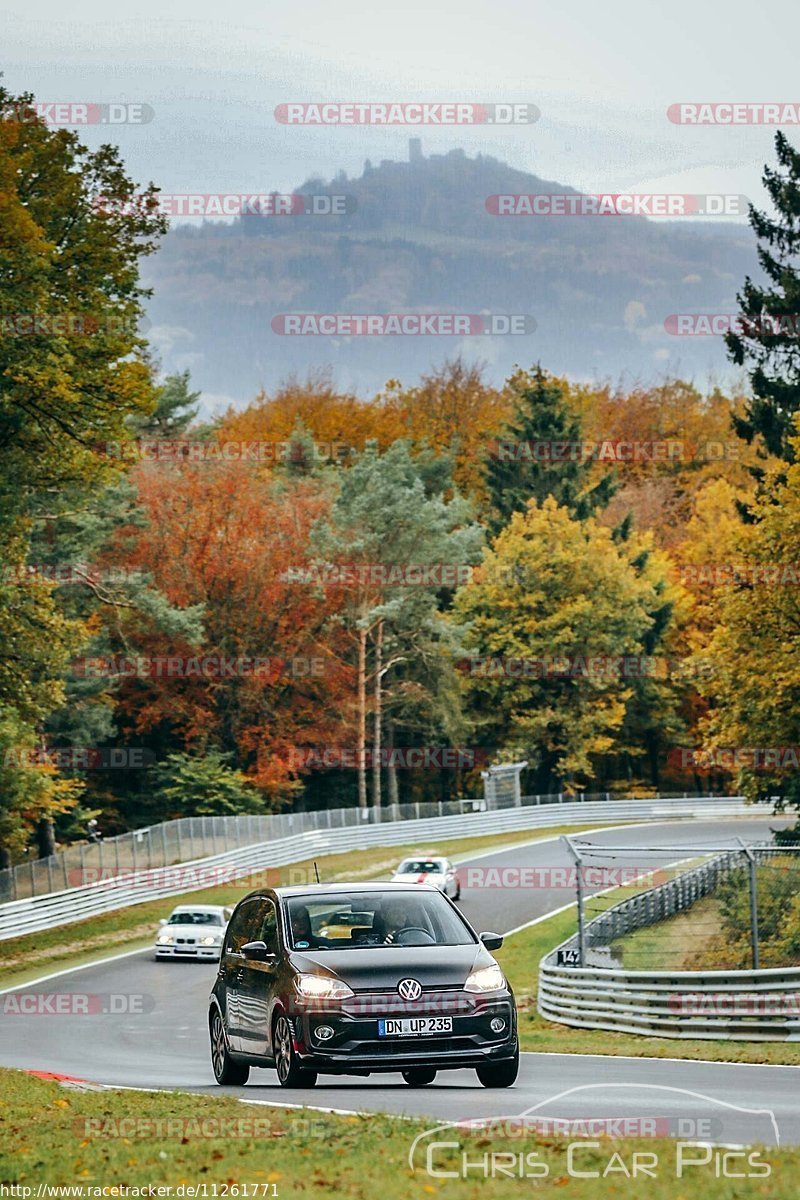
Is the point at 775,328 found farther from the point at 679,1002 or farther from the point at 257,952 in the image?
the point at 257,952

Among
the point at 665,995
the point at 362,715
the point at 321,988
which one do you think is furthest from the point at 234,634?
the point at 321,988

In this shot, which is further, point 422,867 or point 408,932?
point 422,867

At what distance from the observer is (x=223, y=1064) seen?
628 inches

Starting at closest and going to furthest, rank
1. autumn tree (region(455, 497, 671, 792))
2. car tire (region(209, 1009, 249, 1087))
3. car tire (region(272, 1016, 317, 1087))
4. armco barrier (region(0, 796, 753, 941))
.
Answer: car tire (region(272, 1016, 317, 1087)) → car tire (region(209, 1009, 249, 1087)) → armco barrier (region(0, 796, 753, 941)) → autumn tree (region(455, 497, 671, 792))

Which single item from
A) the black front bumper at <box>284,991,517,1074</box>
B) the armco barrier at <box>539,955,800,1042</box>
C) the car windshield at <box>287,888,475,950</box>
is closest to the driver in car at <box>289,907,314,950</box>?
the car windshield at <box>287,888,475,950</box>

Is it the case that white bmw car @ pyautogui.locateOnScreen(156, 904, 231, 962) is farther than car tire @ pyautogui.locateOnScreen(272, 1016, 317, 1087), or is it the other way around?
white bmw car @ pyautogui.locateOnScreen(156, 904, 231, 962)

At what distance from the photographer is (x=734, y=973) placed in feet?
71.2

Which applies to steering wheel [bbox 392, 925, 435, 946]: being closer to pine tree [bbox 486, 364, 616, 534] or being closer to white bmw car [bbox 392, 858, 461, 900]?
white bmw car [bbox 392, 858, 461, 900]

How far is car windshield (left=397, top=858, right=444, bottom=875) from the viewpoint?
47594mm

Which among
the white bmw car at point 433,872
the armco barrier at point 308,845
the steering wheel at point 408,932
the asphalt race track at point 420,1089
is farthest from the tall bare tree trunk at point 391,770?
the steering wheel at point 408,932

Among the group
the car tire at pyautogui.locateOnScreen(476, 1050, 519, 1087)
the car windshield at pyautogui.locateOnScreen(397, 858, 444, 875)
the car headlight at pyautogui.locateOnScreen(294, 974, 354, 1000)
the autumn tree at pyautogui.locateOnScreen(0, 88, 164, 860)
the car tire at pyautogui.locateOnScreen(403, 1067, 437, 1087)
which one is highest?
the autumn tree at pyautogui.locateOnScreen(0, 88, 164, 860)

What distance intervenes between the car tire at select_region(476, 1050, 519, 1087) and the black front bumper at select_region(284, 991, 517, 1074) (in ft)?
1.34

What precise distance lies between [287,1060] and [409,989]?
1256mm

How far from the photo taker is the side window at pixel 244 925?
50.6ft
